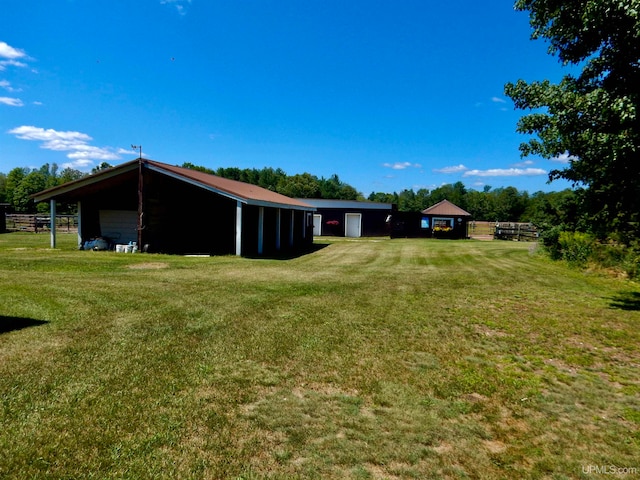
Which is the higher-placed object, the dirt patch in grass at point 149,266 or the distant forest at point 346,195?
the distant forest at point 346,195

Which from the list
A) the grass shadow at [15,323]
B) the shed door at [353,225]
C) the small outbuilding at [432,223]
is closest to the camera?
the grass shadow at [15,323]

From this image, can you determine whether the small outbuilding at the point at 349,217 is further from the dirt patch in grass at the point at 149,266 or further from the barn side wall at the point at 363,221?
the dirt patch in grass at the point at 149,266

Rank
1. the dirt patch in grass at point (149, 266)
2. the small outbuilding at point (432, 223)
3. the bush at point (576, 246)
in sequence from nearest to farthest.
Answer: the dirt patch in grass at point (149, 266), the bush at point (576, 246), the small outbuilding at point (432, 223)

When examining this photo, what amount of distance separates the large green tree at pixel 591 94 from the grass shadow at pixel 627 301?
224cm

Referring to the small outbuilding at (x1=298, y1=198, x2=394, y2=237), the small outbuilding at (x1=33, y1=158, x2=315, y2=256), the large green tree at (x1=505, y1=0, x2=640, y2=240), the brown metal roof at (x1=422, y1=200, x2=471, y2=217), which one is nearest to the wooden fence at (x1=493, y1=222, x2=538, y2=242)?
the brown metal roof at (x1=422, y1=200, x2=471, y2=217)

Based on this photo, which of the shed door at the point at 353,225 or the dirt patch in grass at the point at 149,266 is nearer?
the dirt patch in grass at the point at 149,266

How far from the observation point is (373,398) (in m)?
3.64

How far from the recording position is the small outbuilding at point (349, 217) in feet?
117

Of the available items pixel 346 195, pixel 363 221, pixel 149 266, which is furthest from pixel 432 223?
pixel 346 195

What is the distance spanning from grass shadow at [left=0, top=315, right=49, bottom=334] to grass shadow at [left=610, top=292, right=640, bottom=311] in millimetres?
10454

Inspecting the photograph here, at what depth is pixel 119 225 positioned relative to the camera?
56.8ft

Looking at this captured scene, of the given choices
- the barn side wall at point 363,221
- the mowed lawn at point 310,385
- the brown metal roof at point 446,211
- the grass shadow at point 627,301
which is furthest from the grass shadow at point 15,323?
the brown metal roof at point 446,211

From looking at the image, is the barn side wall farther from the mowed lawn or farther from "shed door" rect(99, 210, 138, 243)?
the mowed lawn

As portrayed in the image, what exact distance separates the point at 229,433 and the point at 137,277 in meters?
7.68
